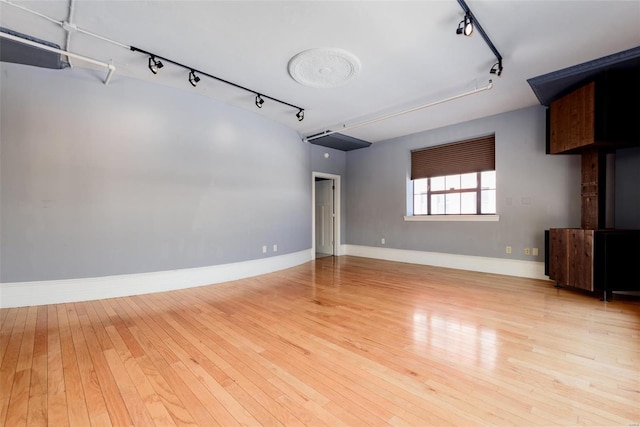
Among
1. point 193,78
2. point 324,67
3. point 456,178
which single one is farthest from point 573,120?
point 193,78

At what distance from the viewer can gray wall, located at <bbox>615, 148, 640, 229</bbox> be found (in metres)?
3.46

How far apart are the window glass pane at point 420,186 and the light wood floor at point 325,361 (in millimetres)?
2913

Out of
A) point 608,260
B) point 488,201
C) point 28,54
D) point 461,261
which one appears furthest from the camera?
point 461,261

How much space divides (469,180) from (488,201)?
1.73 ft

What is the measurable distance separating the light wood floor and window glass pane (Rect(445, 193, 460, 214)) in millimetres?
2239

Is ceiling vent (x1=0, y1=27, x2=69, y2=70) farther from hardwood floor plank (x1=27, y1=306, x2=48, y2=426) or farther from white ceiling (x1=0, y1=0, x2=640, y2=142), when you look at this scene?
hardwood floor plank (x1=27, y1=306, x2=48, y2=426)

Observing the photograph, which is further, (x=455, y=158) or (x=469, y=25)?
(x=455, y=158)

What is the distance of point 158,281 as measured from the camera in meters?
3.66

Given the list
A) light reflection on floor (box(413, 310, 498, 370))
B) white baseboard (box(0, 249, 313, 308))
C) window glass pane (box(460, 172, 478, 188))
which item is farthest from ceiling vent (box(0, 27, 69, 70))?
window glass pane (box(460, 172, 478, 188))

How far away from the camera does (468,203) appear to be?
5148mm

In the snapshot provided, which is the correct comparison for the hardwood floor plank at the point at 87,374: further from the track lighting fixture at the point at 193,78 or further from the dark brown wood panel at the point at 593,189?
the dark brown wood panel at the point at 593,189

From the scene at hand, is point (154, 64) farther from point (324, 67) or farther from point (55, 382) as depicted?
point (55, 382)

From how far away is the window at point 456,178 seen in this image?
4.88 meters

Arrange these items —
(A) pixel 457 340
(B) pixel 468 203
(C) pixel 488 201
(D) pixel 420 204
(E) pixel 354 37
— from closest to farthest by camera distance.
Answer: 1. (A) pixel 457 340
2. (E) pixel 354 37
3. (C) pixel 488 201
4. (B) pixel 468 203
5. (D) pixel 420 204
